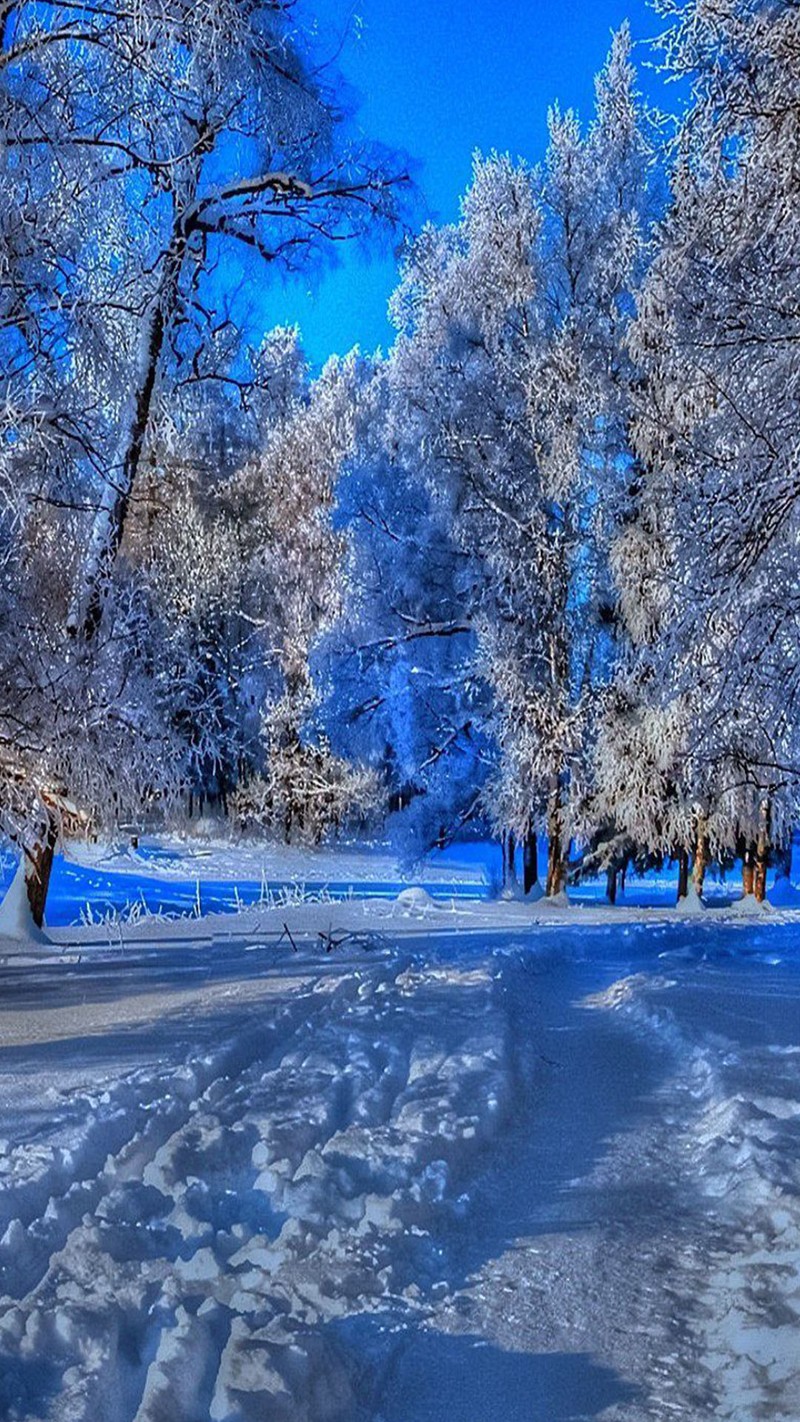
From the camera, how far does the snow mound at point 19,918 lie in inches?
369

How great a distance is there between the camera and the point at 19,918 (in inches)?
372

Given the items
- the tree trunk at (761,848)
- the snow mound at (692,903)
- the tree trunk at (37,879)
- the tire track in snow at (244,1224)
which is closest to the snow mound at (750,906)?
the tree trunk at (761,848)

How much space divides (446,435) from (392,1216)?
15829 mm

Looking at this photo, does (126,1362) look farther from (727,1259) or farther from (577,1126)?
(577,1126)

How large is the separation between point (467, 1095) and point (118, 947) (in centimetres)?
552

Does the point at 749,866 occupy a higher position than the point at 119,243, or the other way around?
the point at 119,243

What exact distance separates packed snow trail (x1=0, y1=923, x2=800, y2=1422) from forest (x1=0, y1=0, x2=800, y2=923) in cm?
248

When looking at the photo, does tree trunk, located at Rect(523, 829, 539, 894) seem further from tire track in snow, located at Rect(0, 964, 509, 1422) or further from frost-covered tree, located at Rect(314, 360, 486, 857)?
tire track in snow, located at Rect(0, 964, 509, 1422)

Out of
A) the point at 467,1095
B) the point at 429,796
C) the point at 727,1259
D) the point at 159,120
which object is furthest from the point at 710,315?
the point at 429,796

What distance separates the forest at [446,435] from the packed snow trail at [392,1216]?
8.15 ft

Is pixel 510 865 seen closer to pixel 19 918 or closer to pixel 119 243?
pixel 19 918

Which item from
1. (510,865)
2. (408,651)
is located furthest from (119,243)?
(510,865)

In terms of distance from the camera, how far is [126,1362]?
2.36 m

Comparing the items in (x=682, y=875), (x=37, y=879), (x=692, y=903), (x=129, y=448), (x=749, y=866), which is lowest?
(x=692, y=903)
